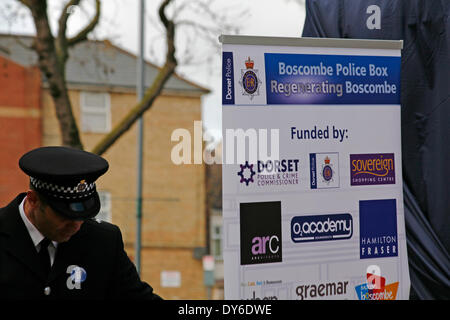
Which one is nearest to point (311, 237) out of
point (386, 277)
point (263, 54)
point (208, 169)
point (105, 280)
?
point (386, 277)

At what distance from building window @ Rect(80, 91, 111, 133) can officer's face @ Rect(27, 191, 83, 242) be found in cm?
2255

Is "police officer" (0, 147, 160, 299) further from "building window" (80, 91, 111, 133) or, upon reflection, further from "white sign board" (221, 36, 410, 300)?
"building window" (80, 91, 111, 133)

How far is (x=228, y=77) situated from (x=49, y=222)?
128 cm

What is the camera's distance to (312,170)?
3.55 meters

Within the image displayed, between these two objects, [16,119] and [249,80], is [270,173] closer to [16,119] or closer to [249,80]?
[249,80]

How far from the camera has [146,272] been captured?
2577cm

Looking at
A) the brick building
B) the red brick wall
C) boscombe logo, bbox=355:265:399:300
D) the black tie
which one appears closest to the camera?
the black tie

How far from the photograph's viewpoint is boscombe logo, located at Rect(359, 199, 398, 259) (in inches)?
144

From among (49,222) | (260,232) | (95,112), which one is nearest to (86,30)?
(260,232)

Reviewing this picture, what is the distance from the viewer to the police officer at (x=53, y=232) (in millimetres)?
2510

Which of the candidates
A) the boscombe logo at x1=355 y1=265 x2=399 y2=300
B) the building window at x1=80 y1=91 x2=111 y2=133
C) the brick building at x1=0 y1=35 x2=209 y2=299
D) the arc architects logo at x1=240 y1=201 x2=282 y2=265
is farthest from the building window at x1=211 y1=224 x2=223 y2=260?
the arc architects logo at x1=240 y1=201 x2=282 y2=265

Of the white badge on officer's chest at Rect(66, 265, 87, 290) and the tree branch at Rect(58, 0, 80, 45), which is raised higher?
the tree branch at Rect(58, 0, 80, 45)

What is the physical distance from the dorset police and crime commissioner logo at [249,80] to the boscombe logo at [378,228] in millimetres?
881

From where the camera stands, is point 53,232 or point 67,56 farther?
point 67,56
